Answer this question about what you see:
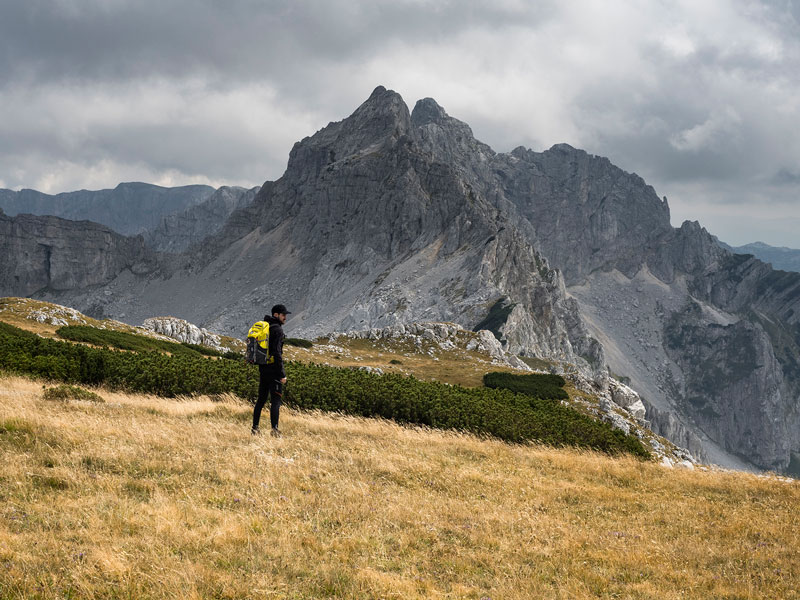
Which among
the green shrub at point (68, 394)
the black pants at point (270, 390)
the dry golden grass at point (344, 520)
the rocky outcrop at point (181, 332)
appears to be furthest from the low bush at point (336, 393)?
the rocky outcrop at point (181, 332)

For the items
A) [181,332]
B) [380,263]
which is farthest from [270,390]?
[380,263]

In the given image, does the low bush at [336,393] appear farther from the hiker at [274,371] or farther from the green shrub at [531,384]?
the green shrub at [531,384]

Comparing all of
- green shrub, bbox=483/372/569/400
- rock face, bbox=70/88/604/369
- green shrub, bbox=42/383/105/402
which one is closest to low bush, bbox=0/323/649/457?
green shrub, bbox=42/383/105/402

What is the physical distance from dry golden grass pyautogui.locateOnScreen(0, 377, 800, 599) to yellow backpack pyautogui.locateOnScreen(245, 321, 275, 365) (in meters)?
1.81

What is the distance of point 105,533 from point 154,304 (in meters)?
200

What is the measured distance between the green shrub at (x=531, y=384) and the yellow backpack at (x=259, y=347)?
27.2 m

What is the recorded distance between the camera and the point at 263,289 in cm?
16162

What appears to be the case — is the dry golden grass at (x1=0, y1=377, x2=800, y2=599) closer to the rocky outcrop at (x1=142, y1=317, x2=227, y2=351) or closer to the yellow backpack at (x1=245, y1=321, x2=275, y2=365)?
the yellow backpack at (x1=245, y1=321, x2=275, y2=365)

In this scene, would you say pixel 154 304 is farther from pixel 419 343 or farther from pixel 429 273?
pixel 419 343

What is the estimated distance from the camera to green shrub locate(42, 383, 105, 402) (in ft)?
45.0

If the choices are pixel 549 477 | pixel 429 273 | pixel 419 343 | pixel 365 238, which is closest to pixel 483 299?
pixel 429 273

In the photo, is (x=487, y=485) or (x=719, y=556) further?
(x=487, y=485)

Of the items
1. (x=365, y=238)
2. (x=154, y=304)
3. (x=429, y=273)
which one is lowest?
(x=154, y=304)

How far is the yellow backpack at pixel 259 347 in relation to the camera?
1138cm
